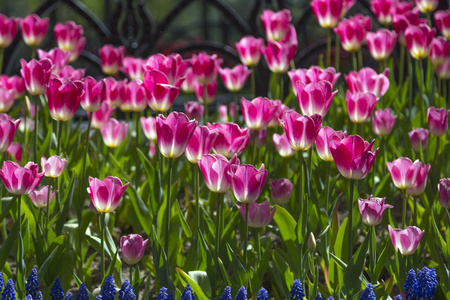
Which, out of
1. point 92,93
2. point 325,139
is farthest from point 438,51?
point 92,93

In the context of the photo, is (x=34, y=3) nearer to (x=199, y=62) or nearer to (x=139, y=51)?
(x=139, y=51)

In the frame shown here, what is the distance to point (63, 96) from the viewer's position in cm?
192

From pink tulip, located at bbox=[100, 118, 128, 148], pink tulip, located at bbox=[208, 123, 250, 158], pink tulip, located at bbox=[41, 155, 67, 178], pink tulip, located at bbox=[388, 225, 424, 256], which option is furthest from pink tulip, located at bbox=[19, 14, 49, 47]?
pink tulip, located at bbox=[388, 225, 424, 256]

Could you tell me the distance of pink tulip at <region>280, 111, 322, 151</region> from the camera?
5.56 ft

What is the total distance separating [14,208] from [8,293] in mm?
677

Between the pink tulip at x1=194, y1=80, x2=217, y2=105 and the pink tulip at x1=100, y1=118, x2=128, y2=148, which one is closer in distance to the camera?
the pink tulip at x1=100, y1=118, x2=128, y2=148

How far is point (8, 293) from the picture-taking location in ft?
5.04

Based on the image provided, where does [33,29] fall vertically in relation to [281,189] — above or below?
above

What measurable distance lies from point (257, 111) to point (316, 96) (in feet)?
0.65

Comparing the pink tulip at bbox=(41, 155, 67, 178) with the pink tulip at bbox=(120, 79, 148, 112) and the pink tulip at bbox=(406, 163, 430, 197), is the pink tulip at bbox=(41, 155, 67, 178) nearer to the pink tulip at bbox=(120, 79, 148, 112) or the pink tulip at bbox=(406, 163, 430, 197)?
the pink tulip at bbox=(120, 79, 148, 112)

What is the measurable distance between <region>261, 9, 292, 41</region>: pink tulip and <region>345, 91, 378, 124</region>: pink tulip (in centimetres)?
89

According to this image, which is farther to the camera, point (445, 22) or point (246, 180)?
point (445, 22)

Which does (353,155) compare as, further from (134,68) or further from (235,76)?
(134,68)

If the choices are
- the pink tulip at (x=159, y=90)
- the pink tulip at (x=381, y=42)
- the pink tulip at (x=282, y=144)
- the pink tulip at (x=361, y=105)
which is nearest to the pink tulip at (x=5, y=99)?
the pink tulip at (x=159, y=90)
